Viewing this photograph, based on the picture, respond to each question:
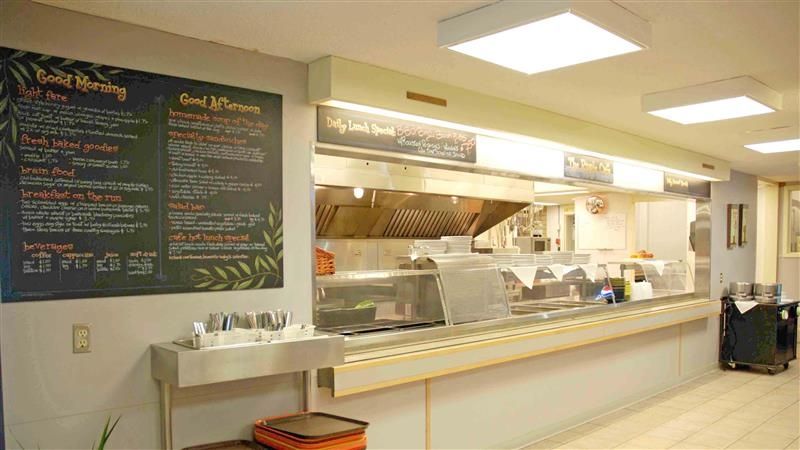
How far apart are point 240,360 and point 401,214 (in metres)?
4.19

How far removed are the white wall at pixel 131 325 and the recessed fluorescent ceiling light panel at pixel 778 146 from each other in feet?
16.0

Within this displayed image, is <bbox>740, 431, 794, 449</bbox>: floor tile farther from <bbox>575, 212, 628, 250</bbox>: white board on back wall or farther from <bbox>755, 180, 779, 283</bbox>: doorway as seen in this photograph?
<bbox>755, 180, 779, 283</bbox>: doorway

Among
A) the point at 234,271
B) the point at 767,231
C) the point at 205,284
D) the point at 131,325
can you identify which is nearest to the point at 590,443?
the point at 234,271

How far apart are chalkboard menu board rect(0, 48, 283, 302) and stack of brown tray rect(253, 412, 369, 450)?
28.3 inches

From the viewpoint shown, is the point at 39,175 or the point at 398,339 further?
the point at 398,339

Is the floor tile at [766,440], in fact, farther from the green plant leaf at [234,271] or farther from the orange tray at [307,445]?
the green plant leaf at [234,271]

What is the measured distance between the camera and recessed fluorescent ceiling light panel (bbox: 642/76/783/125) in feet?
12.5

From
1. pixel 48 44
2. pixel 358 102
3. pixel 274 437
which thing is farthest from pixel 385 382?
pixel 48 44

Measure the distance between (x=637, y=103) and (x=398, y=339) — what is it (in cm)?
244

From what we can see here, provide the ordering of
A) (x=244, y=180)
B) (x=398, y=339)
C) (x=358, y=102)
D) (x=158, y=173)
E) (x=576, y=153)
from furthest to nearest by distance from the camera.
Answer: (x=576, y=153)
(x=398, y=339)
(x=358, y=102)
(x=244, y=180)
(x=158, y=173)

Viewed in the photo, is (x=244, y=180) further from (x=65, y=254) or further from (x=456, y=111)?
(x=456, y=111)

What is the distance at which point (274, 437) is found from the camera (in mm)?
2967

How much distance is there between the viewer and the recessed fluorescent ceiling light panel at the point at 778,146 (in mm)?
5844

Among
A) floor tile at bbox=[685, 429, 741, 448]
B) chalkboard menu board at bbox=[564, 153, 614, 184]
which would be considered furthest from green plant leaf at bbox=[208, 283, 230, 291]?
floor tile at bbox=[685, 429, 741, 448]
